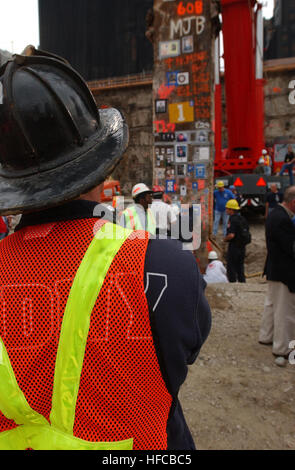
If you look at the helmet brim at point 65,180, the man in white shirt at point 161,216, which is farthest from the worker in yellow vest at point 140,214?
the helmet brim at point 65,180

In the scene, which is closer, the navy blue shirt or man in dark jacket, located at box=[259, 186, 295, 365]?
the navy blue shirt

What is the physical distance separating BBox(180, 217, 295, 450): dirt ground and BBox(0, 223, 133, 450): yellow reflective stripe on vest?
217 centimetres

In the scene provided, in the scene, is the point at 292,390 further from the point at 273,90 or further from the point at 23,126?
the point at 273,90

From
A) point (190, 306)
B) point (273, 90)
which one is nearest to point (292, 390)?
point (190, 306)

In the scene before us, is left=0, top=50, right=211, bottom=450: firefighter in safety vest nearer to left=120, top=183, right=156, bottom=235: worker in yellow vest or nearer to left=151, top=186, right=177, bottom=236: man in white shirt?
left=120, top=183, right=156, bottom=235: worker in yellow vest

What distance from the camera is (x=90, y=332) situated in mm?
863

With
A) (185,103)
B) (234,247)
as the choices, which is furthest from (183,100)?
(234,247)

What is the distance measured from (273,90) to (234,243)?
674 inches

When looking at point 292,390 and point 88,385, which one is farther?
point 292,390

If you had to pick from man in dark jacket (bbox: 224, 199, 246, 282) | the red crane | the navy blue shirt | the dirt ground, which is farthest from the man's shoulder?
the red crane

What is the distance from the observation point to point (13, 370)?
897 mm

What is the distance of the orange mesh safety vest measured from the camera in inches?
34.2

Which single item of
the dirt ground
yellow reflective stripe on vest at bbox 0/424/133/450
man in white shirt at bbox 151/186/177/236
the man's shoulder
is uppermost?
the man's shoulder

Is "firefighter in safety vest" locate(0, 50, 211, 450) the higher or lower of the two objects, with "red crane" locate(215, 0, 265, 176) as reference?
lower
